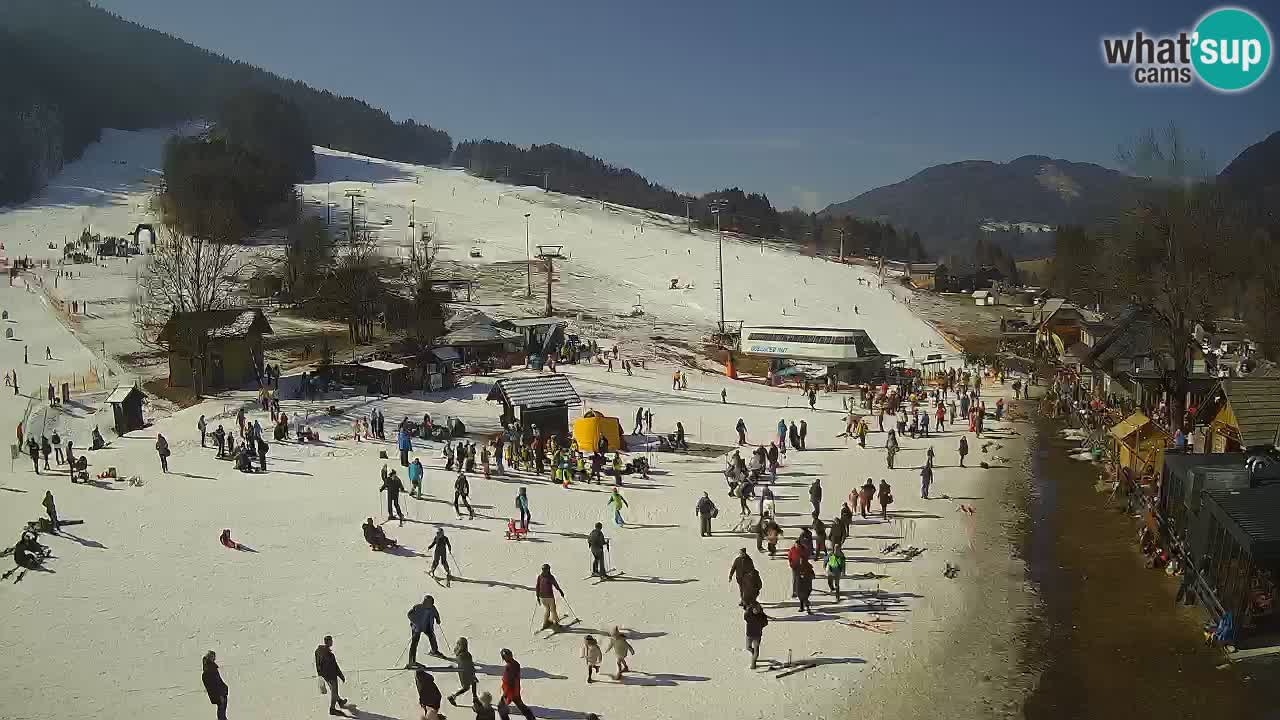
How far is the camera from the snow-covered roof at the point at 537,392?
84.3 feet

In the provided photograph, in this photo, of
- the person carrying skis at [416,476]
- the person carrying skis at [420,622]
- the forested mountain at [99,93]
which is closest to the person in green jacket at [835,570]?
the person carrying skis at [420,622]

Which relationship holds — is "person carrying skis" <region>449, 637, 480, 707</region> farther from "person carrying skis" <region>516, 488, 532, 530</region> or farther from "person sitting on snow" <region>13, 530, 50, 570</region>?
"person sitting on snow" <region>13, 530, 50, 570</region>

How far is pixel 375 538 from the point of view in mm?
16500

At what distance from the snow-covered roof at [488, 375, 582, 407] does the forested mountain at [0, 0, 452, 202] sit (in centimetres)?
9218

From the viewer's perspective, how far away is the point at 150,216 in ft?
281

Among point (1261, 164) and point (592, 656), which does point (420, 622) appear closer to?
point (592, 656)

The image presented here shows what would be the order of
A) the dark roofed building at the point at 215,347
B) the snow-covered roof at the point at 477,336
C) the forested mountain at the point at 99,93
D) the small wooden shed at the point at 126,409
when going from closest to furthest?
the small wooden shed at the point at 126,409 → the dark roofed building at the point at 215,347 → the snow-covered roof at the point at 477,336 → the forested mountain at the point at 99,93

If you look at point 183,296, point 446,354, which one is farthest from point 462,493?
point 183,296

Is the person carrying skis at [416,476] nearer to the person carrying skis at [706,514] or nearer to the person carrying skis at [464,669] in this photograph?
the person carrying skis at [706,514]

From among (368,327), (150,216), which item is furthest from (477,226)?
(368,327)

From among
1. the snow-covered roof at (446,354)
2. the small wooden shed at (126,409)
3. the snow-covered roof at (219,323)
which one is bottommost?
the small wooden shed at (126,409)

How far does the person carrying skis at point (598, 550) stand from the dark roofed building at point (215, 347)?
2371cm

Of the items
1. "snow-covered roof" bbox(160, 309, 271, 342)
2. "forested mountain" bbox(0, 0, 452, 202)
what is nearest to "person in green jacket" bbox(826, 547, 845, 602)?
"snow-covered roof" bbox(160, 309, 271, 342)

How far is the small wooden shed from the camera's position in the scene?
2798 cm
